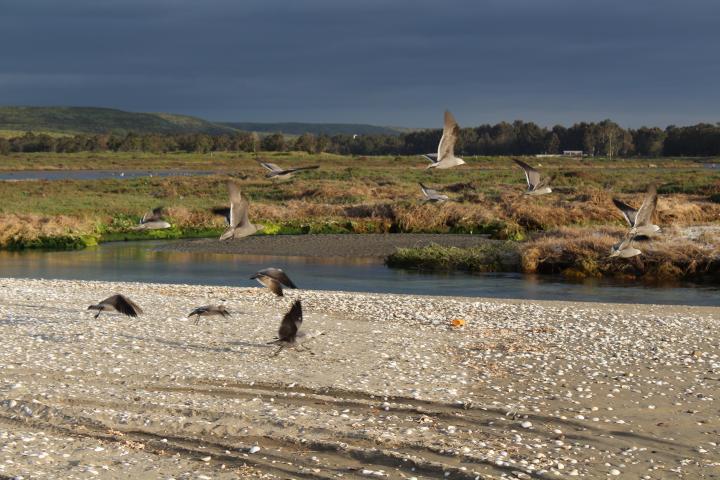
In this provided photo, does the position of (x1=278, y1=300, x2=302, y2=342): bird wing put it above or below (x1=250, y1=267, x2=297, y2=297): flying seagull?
below

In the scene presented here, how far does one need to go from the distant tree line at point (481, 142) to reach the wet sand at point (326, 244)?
75.0m

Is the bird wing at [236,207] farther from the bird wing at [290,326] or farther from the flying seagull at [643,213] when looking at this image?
the flying seagull at [643,213]

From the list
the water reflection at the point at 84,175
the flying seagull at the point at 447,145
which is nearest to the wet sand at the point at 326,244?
the flying seagull at the point at 447,145

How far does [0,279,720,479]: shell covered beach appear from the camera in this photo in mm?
9508

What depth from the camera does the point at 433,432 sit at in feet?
34.5

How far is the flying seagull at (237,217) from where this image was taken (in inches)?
537

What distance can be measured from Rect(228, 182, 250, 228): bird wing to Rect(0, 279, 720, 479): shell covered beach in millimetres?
2084

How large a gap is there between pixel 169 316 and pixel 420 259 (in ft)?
54.7

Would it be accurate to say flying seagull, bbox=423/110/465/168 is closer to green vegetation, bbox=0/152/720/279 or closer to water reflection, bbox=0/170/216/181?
green vegetation, bbox=0/152/720/279

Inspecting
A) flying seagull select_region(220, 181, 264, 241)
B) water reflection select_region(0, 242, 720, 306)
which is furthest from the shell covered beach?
water reflection select_region(0, 242, 720, 306)

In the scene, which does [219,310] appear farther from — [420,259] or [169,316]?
[420,259]

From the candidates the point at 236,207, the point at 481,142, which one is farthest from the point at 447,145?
the point at 481,142

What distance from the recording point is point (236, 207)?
45.4ft

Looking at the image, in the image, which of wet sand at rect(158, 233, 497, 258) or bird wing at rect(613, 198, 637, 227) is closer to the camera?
bird wing at rect(613, 198, 637, 227)
